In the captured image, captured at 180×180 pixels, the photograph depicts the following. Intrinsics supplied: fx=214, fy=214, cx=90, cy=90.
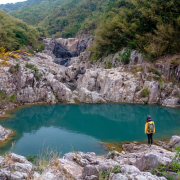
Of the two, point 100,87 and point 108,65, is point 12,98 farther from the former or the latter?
point 108,65

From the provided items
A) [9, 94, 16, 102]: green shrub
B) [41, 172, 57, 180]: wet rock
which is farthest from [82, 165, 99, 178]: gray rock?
[9, 94, 16, 102]: green shrub

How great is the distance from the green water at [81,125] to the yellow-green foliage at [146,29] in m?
6.87

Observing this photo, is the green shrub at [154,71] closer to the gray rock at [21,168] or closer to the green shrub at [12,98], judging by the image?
the green shrub at [12,98]

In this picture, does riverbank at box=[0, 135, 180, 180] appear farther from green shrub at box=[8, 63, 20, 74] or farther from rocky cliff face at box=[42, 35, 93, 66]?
rocky cliff face at box=[42, 35, 93, 66]

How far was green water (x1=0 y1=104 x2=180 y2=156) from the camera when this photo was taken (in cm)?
1141

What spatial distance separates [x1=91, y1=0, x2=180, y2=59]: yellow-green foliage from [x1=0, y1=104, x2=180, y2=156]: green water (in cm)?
687

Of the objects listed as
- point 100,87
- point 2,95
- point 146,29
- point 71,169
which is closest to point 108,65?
point 100,87

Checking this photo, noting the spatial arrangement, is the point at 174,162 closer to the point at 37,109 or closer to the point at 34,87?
the point at 37,109

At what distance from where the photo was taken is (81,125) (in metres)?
15.6

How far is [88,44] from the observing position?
42.0 m

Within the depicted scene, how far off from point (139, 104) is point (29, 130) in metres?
11.6

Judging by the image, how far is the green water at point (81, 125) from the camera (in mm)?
11414

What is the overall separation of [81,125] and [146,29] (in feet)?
50.2

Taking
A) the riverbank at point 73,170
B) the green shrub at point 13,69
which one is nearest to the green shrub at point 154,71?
the green shrub at point 13,69
